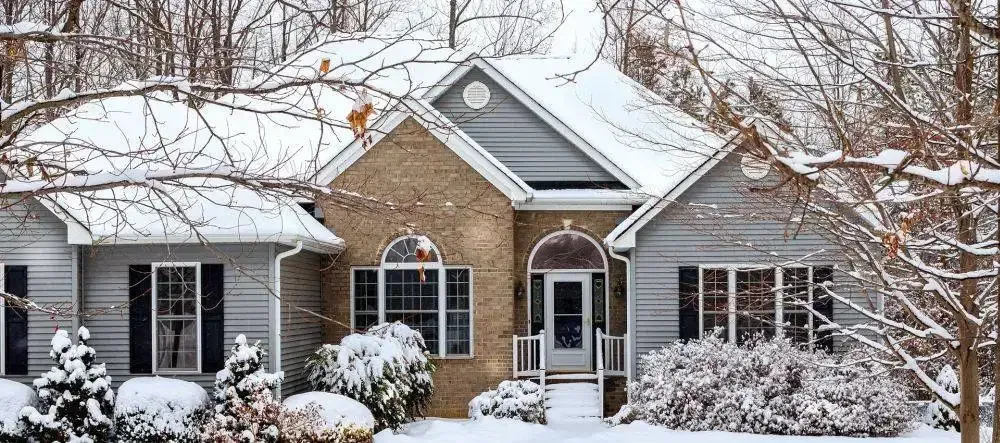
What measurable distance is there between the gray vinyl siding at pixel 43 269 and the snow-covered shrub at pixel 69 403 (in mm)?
2177

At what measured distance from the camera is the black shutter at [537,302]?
22.7m

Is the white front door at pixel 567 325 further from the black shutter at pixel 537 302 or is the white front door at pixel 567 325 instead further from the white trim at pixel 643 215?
the white trim at pixel 643 215

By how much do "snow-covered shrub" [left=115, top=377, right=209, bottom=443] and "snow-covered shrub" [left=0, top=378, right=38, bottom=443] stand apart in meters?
1.26

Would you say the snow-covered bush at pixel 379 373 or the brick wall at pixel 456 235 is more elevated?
the brick wall at pixel 456 235

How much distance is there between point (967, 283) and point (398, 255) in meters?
12.2

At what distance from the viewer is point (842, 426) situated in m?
18.4

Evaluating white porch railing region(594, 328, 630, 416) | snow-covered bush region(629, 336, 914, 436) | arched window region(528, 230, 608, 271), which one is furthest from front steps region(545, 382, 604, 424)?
arched window region(528, 230, 608, 271)

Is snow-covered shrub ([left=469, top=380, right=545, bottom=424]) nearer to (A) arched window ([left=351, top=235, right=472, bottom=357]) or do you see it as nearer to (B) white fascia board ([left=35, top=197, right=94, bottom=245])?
(A) arched window ([left=351, top=235, right=472, bottom=357])

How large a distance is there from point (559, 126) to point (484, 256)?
304 centimetres

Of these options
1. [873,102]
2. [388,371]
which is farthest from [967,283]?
[388,371]

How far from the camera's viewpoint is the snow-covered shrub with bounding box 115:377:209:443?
16734mm

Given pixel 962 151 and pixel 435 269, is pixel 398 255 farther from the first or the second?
pixel 962 151

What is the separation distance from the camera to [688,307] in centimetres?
2073

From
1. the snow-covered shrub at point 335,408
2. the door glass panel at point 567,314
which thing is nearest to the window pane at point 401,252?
the door glass panel at point 567,314
